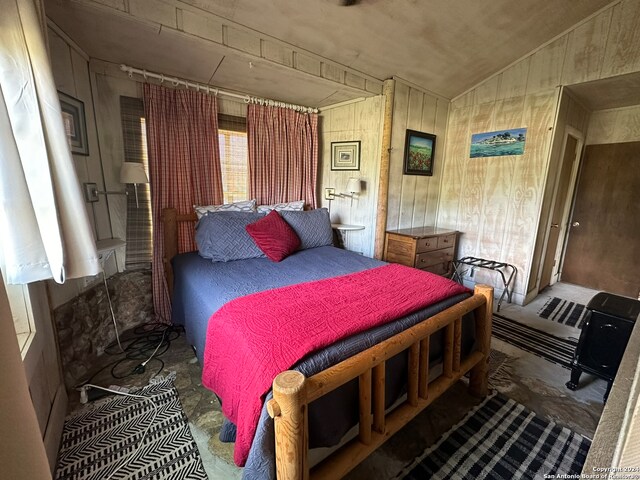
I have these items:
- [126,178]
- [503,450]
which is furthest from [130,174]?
[503,450]

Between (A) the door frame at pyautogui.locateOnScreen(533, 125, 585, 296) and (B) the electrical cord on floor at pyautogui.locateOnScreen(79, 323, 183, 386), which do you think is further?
(A) the door frame at pyautogui.locateOnScreen(533, 125, 585, 296)

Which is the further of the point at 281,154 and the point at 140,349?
the point at 281,154

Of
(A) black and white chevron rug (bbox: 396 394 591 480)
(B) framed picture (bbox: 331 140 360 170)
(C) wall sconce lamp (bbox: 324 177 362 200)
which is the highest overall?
(B) framed picture (bbox: 331 140 360 170)

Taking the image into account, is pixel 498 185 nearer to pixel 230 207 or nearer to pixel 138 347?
pixel 230 207

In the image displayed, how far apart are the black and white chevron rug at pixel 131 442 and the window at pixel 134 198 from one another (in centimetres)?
118

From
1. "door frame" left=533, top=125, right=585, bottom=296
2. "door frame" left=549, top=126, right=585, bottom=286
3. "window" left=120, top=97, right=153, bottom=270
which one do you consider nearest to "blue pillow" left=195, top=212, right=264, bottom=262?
"window" left=120, top=97, right=153, bottom=270

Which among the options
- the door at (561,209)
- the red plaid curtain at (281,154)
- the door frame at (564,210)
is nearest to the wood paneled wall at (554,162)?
the door frame at (564,210)

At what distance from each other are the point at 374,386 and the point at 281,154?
2556mm

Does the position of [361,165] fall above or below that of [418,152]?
below

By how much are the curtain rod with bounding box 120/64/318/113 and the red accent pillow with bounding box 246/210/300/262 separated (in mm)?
1228

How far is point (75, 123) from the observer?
1916mm

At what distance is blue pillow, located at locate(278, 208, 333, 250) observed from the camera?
8.71ft

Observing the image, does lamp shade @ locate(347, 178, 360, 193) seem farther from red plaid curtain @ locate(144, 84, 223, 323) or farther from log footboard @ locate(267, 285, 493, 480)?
log footboard @ locate(267, 285, 493, 480)

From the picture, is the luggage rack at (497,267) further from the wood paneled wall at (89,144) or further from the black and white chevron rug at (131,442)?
the wood paneled wall at (89,144)
